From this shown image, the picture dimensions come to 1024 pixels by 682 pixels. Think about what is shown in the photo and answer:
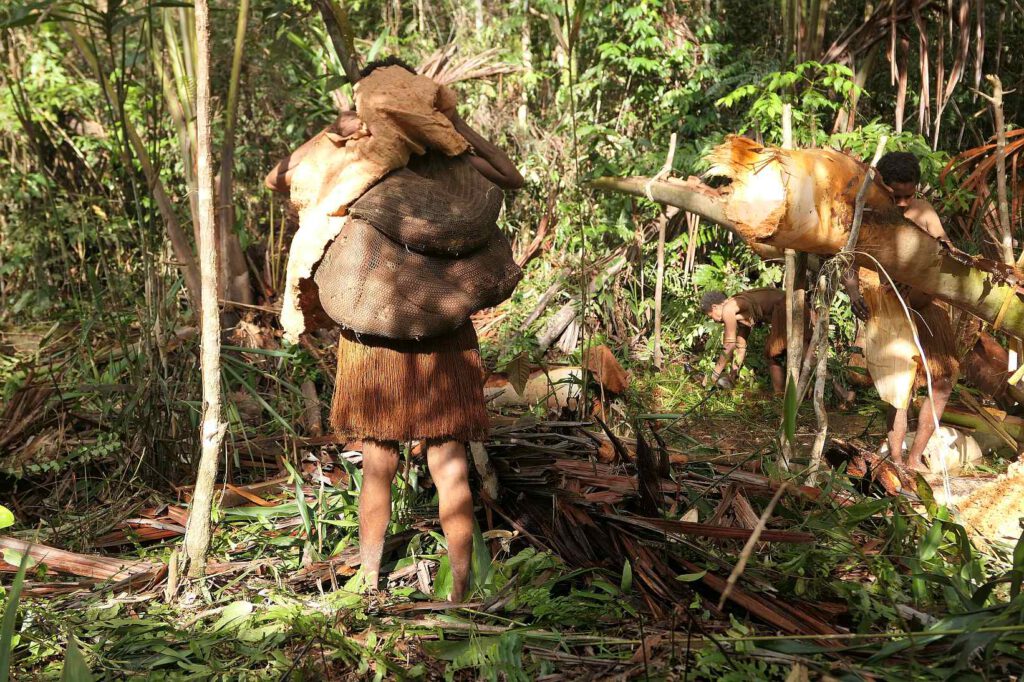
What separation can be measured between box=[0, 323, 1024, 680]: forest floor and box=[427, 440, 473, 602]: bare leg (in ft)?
0.25

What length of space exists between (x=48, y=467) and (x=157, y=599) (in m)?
1.13

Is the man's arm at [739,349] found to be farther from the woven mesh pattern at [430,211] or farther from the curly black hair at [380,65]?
the curly black hair at [380,65]

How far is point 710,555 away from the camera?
2.42 meters

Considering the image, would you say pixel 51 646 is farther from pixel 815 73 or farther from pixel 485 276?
pixel 815 73

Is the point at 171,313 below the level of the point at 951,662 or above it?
above

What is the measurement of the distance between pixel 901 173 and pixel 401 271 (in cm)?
231

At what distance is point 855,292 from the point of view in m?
2.87

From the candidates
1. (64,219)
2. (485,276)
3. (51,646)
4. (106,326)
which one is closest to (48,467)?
(106,326)

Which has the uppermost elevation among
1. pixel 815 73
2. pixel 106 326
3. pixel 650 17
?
pixel 650 17

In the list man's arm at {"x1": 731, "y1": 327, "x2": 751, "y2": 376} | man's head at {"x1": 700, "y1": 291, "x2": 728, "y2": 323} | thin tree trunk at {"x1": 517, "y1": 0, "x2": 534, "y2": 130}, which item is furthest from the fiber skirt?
thin tree trunk at {"x1": 517, "y1": 0, "x2": 534, "y2": 130}

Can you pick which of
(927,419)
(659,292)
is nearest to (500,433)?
(927,419)

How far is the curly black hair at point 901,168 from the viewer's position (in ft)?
11.1

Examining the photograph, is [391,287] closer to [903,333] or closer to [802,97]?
[903,333]

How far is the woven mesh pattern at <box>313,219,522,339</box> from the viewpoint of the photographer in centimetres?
227
